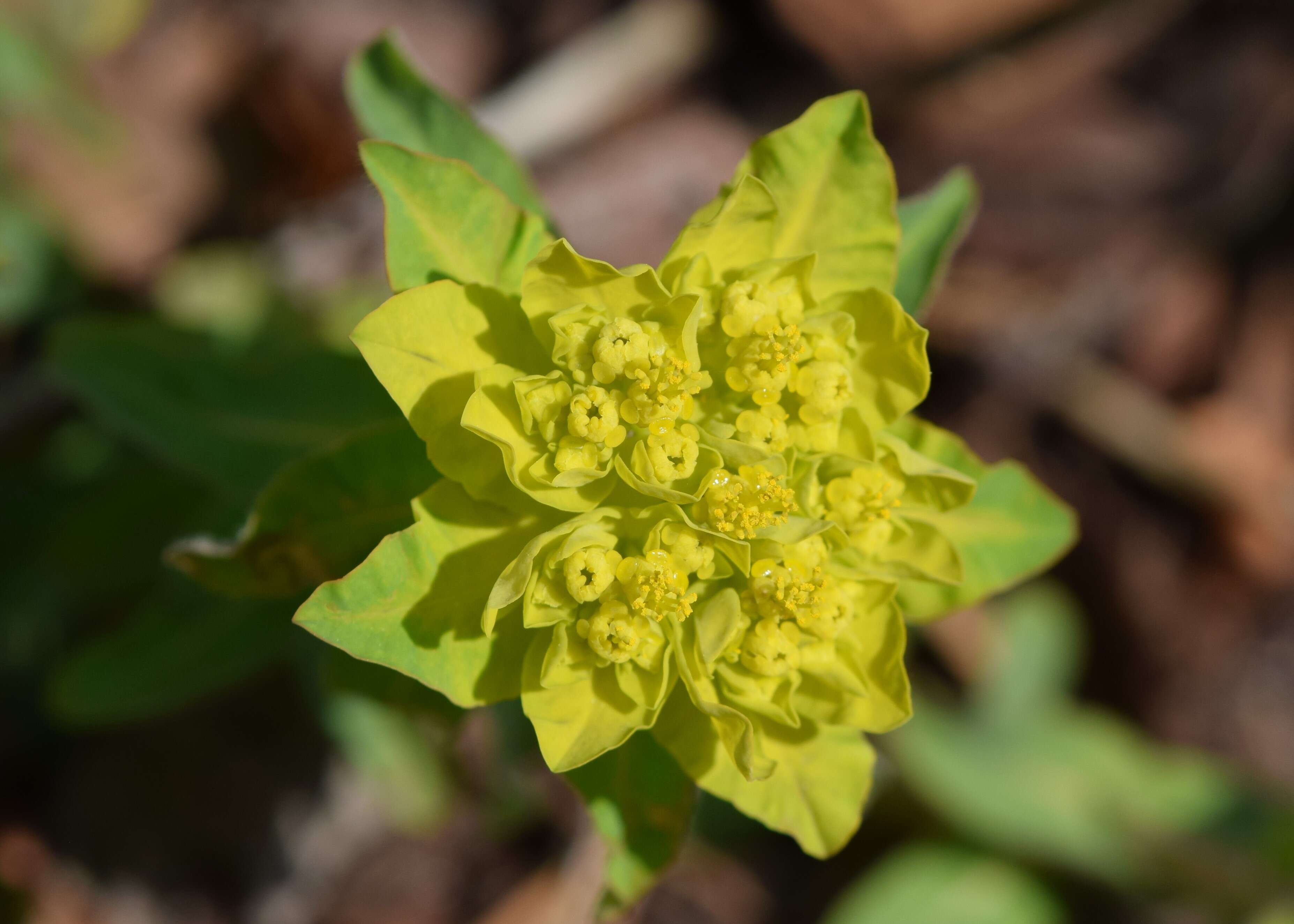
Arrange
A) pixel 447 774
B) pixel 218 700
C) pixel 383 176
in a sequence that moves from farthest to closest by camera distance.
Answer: pixel 218 700 → pixel 447 774 → pixel 383 176

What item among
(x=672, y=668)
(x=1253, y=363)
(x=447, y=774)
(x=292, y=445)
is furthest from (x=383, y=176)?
(x=1253, y=363)

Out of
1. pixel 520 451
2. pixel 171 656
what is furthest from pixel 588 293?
pixel 171 656

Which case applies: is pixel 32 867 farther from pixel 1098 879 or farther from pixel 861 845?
pixel 1098 879

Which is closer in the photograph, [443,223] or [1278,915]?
[443,223]

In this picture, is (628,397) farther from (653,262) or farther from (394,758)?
(653,262)

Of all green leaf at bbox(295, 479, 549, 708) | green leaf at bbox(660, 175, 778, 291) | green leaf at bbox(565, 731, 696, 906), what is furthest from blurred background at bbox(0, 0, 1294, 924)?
green leaf at bbox(660, 175, 778, 291)

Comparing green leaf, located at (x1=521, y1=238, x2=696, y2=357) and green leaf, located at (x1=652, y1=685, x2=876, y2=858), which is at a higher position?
green leaf, located at (x1=521, y1=238, x2=696, y2=357)

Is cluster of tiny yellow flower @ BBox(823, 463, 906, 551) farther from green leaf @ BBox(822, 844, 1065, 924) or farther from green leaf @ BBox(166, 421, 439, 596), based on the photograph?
green leaf @ BBox(822, 844, 1065, 924)
